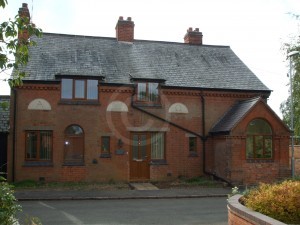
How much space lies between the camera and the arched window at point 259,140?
22.0 m

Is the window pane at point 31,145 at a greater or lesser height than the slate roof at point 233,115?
lesser

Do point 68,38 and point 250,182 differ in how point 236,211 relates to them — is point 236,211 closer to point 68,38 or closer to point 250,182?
point 250,182

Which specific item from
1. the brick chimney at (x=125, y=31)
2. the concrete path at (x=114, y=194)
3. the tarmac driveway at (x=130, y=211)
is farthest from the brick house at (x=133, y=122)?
the tarmac driveway at (x=130, y=211)

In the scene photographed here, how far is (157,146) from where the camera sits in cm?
2298

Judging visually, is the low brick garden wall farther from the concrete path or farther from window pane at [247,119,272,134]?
window pane at [247,119,272,134]

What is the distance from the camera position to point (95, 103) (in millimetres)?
22016

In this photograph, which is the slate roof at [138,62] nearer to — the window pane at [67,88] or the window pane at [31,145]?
the window pane at [67,88]

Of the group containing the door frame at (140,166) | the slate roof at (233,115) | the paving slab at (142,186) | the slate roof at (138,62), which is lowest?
the paving slab at (142,186)

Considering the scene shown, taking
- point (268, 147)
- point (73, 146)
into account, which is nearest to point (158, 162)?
point (73, 146)

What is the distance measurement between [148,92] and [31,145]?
7.41 metres

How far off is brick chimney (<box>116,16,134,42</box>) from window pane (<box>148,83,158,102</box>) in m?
5.31

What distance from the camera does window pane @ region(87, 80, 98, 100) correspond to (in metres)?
22.0

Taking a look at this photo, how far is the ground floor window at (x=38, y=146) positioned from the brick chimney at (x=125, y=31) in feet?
29.6

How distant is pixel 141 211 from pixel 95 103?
31.3 feet
